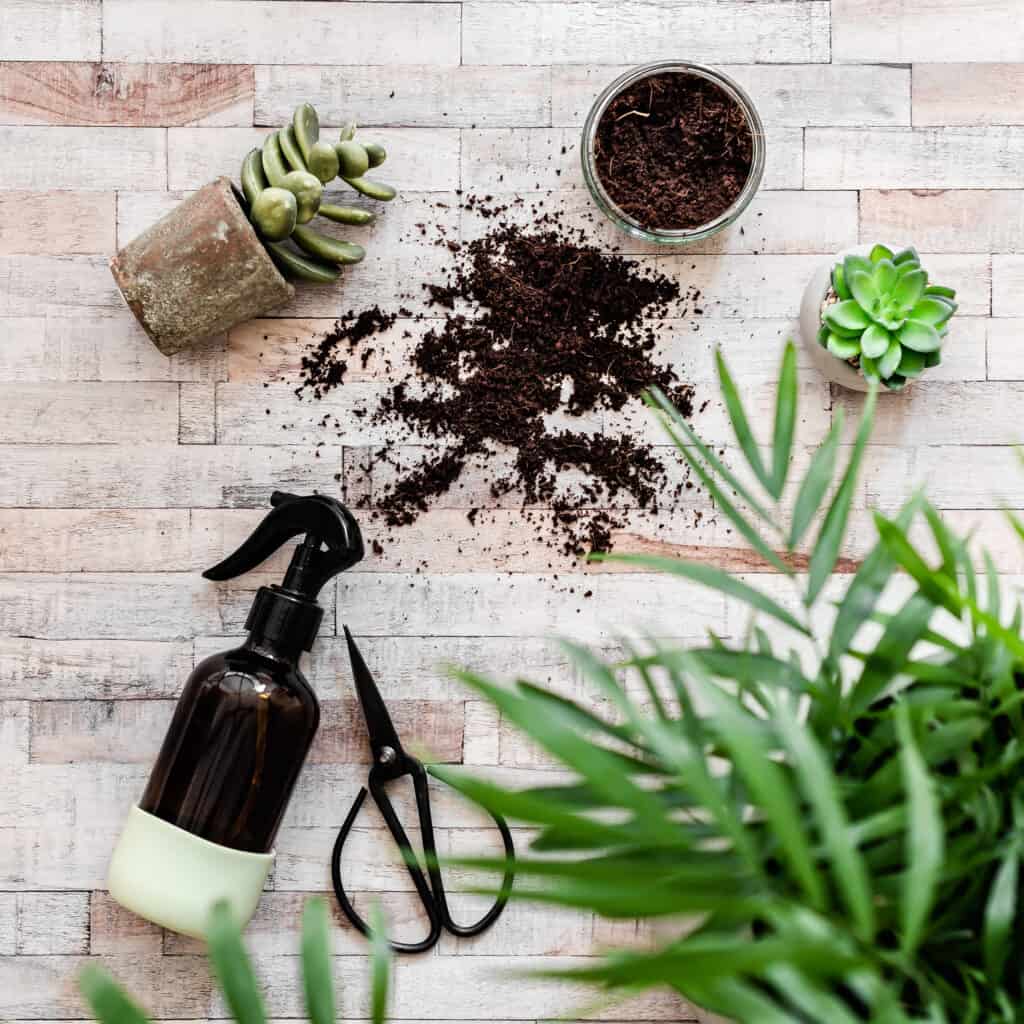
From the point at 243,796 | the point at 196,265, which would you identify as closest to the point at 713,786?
the point at 243,796

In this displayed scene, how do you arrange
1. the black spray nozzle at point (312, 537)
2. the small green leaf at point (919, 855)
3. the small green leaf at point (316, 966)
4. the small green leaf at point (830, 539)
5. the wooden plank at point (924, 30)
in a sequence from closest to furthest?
the small green leaf at point (919, 855) < the small green leaf at point (316, 966) < the small green leaf at point (830, 539) < the black spray nozzle at point (312, 537) < the wooden plank at point (924, 30)

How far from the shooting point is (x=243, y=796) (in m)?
1.00

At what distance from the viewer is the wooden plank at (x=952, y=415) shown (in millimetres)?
1092

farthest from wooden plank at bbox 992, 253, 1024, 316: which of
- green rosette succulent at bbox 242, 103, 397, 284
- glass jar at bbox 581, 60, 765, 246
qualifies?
green rosette succulent at bbox 242, 103, 397, 284

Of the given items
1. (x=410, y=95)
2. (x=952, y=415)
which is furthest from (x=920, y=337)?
(x=410, y=95)

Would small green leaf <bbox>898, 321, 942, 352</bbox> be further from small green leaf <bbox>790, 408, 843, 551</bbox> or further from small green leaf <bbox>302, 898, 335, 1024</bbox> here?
small green leaf <bbox>302, 898, 335, 1024</bbox>

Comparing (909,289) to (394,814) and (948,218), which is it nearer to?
(948,218)

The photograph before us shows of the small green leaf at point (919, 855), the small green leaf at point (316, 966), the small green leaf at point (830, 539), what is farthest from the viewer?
the small green leaf at point (830, 539)

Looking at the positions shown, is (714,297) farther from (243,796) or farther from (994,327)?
(243,796)

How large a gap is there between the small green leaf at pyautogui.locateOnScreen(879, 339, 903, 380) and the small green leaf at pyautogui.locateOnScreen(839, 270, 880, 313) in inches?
1.6

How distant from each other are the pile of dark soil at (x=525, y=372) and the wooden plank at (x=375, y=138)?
60 mm

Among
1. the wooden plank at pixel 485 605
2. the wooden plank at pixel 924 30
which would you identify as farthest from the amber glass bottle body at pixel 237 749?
the wooden plank at pixel 924 30

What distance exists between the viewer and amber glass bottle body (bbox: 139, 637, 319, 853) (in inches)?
38.9

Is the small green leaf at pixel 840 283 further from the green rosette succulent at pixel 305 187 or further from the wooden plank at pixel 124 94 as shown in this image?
the wooden plank at pixel 124 94
